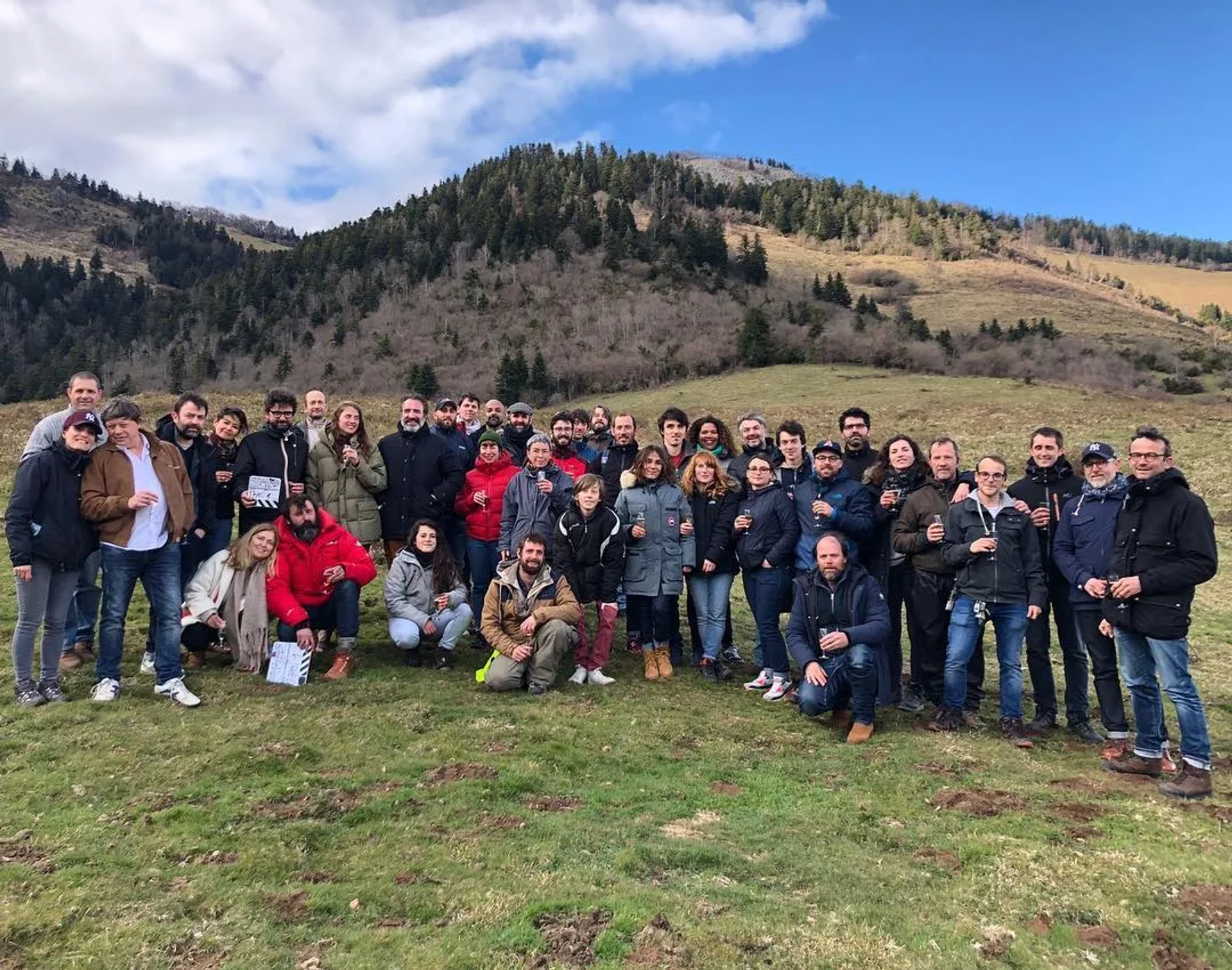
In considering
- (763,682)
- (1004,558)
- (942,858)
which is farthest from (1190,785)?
(763,682)

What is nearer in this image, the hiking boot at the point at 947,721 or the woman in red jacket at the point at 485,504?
the hiking boot at the point at 947,721

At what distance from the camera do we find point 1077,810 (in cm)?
557

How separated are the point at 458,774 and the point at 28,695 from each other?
13.8 feet

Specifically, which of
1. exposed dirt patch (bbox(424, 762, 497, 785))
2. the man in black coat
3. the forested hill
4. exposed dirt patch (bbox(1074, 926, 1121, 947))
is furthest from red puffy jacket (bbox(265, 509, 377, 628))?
the forested hill

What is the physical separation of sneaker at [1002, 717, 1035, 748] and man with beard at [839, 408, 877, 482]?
2864 mm

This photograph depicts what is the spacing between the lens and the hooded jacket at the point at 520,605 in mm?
8302

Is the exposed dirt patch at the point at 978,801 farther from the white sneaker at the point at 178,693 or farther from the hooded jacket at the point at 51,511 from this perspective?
the hooded jacket at the point at 51,511

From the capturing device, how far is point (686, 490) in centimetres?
907

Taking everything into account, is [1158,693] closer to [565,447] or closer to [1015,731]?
[1015,731]

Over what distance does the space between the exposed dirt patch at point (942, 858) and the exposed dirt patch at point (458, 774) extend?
10.4 feet

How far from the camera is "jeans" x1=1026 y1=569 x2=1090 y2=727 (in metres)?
7.65

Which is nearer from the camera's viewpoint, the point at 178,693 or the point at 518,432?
the point at 178,693

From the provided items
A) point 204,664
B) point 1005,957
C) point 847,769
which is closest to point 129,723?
point 204,664

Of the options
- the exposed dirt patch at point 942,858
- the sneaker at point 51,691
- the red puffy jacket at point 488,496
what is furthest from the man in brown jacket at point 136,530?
the exposed dirt patch at point 942,858
